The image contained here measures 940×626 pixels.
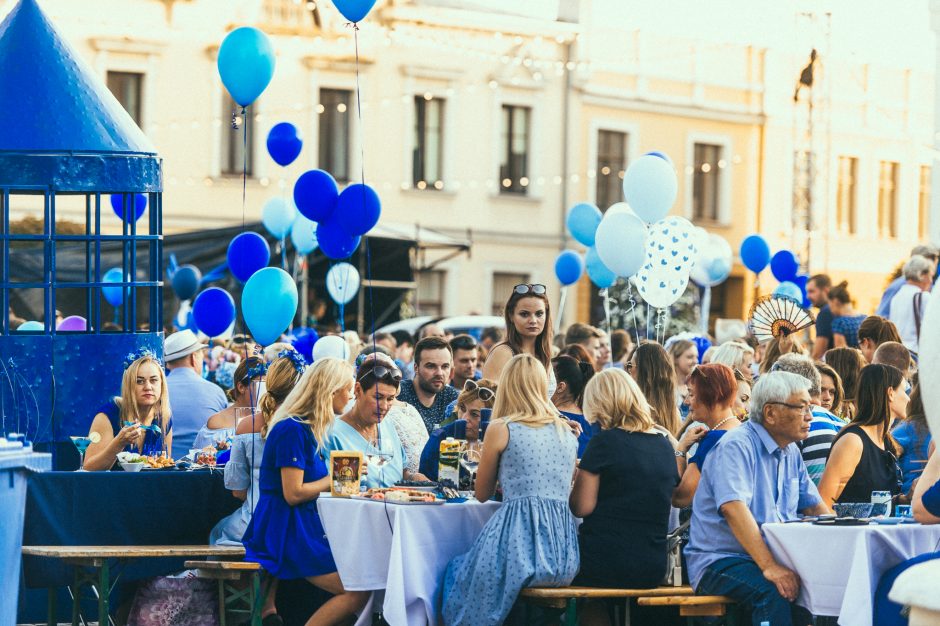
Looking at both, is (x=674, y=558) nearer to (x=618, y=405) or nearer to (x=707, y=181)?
(x=618, y=405)

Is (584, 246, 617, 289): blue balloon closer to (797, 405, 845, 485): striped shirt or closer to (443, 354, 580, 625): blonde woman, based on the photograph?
(797, 405, 845, 485): striped shirt

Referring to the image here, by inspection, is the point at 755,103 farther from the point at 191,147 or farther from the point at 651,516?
the point at 651,516

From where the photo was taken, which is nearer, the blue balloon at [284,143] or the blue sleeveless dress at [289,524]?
the blue sleeveless dress at [289,524]

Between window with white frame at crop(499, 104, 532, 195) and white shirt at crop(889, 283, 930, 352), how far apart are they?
17404 mm

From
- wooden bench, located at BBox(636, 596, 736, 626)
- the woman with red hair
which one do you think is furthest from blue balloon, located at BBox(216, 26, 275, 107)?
wooden bench, located at BBox(636, 596, 736, 626)

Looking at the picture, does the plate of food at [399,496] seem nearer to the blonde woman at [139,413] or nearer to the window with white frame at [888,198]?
the blonde woman at [139,413]

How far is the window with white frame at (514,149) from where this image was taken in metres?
32.5

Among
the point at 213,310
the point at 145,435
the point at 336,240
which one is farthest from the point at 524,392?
the point at 213,310

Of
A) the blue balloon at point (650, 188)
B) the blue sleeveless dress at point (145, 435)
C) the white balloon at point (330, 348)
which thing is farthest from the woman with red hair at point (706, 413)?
the blue balloon at point (650, 188)

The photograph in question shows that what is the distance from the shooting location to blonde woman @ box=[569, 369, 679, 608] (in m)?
8.30

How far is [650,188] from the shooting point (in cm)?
1321

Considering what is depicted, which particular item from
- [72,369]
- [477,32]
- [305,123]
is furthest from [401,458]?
[477,32]

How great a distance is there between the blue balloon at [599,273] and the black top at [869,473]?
618cm

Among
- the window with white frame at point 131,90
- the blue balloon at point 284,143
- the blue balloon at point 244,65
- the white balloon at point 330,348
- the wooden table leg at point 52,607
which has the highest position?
the window with white frame at point 131,90
